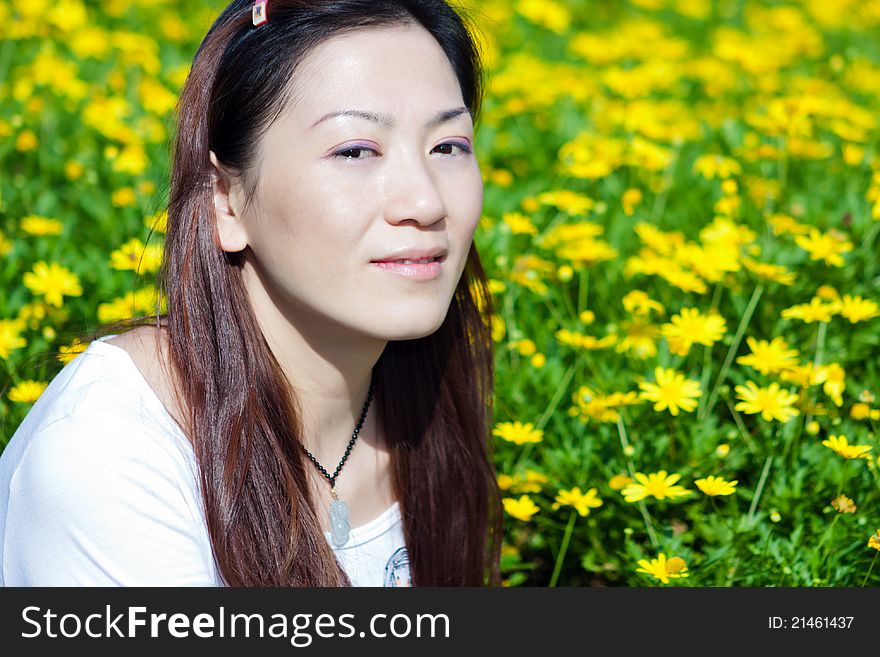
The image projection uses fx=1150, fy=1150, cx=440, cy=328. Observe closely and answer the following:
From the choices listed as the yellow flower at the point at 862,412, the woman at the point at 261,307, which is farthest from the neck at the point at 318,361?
the yellow flower at the point at 862,412

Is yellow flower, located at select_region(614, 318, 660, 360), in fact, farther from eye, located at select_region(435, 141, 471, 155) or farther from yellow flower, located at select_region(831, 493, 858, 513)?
eye, located at select_region(435, 141, 471, 155)

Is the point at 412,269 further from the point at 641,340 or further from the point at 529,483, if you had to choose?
the point at 641,340

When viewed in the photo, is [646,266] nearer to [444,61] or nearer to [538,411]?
[538,411]

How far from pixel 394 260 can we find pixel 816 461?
1.10 metres

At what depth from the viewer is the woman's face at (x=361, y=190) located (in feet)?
5.94

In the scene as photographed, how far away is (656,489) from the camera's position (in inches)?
86.6

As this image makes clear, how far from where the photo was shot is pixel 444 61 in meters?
1.98

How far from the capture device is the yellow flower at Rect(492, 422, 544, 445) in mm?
2449

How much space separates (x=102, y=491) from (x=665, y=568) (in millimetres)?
1009

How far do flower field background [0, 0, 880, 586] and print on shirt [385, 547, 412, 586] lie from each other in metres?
0.25

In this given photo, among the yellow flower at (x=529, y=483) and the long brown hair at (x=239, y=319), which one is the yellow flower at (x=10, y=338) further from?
the yellow flower at (x=529, y=483)

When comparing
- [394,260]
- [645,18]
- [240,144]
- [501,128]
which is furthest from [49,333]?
[645,18]

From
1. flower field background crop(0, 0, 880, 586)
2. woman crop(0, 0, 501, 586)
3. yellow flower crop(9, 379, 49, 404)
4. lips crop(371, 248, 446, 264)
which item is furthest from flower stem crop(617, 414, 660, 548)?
yellow flower crop(9, 379, 49, 404)

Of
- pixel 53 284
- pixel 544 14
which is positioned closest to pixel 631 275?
pixel 53 284
